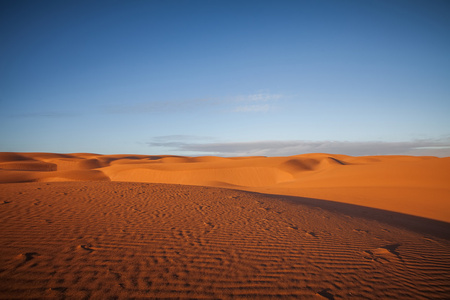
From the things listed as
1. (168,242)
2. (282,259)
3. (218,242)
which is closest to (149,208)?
(168,242)

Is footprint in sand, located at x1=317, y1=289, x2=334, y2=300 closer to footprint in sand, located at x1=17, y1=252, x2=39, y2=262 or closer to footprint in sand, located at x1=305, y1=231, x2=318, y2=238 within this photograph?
footprint in sand, located at x1=305, y1=231, x2=318, y2=238

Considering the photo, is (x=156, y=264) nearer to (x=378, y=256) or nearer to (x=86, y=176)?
(x=378, y=256)

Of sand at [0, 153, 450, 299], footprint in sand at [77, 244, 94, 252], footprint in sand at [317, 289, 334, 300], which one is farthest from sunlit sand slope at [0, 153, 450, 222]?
footprint in sand at [77, 244, 94, 252]

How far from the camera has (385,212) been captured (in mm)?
12375

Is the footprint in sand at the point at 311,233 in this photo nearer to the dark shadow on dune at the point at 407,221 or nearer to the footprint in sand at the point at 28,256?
the dark shadow on dune at the point at 407,221

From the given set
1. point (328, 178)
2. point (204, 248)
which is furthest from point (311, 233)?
point (328, 178)

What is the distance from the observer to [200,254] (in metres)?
5.21

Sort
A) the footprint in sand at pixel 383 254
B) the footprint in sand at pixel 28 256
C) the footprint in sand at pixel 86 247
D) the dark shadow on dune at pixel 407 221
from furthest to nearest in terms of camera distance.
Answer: the dark shadow on dune at pixel 407 221 < the footprint in sand at pixel 383 254 < the footprint in sand at pixel 86 247 < the footprint in sand at pixel 28 256

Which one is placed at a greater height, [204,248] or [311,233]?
[204,248]

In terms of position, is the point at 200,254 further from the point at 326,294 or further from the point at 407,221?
the point at 407,221

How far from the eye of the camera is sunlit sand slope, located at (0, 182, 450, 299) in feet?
12.9

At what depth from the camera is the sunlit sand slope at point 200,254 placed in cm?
394

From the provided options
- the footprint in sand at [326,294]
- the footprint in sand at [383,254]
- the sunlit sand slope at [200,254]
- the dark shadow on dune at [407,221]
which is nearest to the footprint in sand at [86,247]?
the sunlit sand slope at [200,254]

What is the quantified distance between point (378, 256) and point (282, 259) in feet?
9.05
